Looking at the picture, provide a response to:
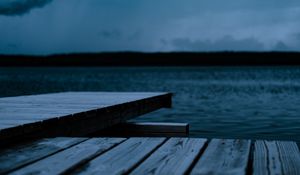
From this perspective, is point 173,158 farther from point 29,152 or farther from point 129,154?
point 29,152

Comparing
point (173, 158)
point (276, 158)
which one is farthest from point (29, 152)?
point (276, 158)

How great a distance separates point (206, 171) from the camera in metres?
3.19

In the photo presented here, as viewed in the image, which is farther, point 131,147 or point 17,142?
point 17,142

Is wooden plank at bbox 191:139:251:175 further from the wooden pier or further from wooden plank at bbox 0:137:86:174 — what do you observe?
wooden plank at bbox 0:137:86:174

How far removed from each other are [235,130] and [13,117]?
11.3m

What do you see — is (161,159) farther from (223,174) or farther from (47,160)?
(47,160)

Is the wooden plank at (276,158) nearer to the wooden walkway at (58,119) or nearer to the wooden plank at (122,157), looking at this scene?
the wooden plank at (122,157)

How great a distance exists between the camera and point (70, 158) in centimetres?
357

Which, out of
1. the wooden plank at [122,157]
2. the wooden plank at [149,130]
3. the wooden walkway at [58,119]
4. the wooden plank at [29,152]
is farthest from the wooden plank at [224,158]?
the wooden plank at [149,130]

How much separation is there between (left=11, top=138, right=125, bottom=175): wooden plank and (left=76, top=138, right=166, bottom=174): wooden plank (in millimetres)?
98

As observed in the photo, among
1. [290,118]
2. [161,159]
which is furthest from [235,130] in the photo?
[161,159]

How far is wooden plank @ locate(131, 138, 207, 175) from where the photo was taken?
323 centimetres

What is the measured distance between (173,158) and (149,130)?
4.99 metres

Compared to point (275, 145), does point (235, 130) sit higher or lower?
lower
